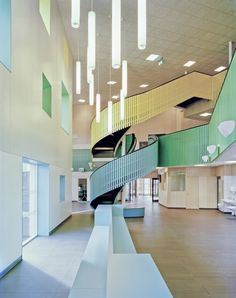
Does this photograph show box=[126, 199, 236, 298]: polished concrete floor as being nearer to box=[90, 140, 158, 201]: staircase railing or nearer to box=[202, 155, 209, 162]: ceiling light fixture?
box=[90, 140, 158, 201]: staircase railing

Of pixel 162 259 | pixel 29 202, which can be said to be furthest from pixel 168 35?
pixel 162 259

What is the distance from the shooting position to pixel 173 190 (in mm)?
16438

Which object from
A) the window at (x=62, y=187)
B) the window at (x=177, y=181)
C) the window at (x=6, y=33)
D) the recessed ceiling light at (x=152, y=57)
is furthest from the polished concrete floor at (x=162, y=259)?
the recessed ceiling light at (x=152, y=57)

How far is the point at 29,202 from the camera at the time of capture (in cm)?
762

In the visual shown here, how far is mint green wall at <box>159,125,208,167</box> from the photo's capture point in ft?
39.5

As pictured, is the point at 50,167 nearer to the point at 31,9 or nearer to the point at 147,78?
the point at 31,9

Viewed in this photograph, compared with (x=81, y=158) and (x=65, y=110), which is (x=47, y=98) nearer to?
(x=65, y=110)

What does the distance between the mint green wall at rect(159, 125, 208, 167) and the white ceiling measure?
2.90 m

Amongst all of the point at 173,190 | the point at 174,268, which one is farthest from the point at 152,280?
the point at 173,190

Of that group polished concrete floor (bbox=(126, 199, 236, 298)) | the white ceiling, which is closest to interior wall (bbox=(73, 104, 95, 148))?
the white ceiling

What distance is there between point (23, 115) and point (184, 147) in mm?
8736

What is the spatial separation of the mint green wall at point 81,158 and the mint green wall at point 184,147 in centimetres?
755

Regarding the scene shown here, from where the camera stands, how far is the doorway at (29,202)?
291 inches

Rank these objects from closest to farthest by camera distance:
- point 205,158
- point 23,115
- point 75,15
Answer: point 75,15, point 23,115, point 205,158
